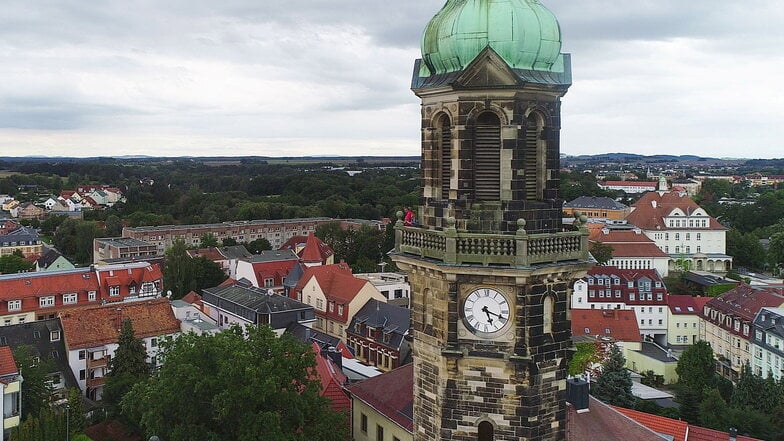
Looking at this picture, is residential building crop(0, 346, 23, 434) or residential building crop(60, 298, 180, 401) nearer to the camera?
residential building crop(0, 346, 23, 434)

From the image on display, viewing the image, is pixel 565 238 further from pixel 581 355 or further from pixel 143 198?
pixel 143 198

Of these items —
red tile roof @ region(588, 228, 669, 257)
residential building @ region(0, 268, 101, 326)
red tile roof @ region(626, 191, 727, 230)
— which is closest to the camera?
residential building @ region(0, 268, 101, 326)

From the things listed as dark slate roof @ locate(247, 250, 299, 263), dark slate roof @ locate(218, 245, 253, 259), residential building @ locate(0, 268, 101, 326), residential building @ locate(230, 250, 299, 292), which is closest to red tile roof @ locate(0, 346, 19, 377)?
residential building @ locate(0, 268, 101, 326)

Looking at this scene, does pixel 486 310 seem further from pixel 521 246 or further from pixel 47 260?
pixel 47 260

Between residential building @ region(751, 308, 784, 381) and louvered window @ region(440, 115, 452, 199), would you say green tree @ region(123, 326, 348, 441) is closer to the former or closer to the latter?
louvered window @ region(440, 115, 452, 199)

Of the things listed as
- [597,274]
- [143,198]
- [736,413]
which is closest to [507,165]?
[736,413]

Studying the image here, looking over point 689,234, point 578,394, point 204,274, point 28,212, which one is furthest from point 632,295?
point 28,212
